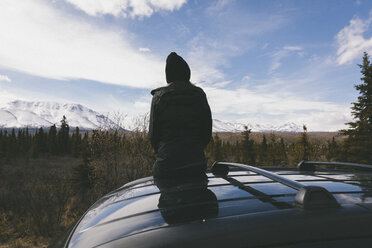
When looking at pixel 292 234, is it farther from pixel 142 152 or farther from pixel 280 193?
pixel 142 152

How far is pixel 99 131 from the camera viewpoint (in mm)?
10195

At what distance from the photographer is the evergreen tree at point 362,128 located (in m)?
19.4

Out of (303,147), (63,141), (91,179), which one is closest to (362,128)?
(303,147)

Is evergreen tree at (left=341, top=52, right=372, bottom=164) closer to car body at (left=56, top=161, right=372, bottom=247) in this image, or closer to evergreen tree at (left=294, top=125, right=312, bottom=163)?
evergreen tree at (left=294, top=125, right=312, bottom=163)

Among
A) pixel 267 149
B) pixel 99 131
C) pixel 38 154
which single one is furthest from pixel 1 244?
pixel 38 154

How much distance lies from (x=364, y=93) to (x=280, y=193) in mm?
25633

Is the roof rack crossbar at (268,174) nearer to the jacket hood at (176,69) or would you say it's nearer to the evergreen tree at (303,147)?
the jacket hood at (176,69)

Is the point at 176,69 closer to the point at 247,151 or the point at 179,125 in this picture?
the point at 179,125

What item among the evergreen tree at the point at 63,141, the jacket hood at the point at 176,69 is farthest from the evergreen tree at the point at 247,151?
the evergreen tree at the point at 63,141

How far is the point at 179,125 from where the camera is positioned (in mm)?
2676

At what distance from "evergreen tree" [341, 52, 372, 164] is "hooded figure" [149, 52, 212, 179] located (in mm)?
22392

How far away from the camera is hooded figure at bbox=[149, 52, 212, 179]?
2.53m

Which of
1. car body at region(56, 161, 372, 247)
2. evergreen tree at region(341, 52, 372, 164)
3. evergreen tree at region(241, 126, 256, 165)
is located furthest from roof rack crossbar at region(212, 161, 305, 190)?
evergreen tree at region(241, 126, 256, 165)

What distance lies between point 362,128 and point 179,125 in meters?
23.4
